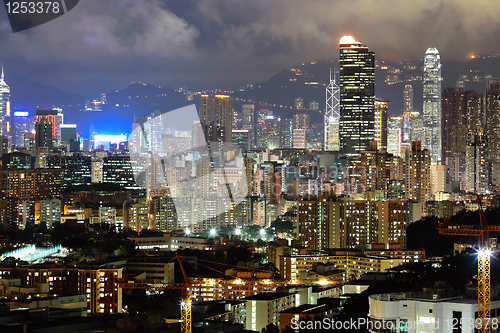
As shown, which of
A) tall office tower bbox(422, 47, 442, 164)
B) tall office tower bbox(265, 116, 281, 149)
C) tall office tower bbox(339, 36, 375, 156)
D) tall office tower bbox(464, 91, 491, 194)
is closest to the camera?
tall office tower bbox(464, 91, 491, 194)

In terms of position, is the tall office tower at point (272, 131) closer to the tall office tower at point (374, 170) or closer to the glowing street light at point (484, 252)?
the tall office tower at point (374, 170)

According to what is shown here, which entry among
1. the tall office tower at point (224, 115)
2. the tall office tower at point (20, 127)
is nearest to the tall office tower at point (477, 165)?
the tall office tower at point (224, 115)

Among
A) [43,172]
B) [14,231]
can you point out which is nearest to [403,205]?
[14,231]

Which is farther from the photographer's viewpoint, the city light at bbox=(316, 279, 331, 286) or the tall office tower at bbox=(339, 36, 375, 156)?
the tall office tower at bbox=(339, 36, 375, 156)

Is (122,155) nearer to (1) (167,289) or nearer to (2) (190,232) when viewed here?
(2) (190,232)

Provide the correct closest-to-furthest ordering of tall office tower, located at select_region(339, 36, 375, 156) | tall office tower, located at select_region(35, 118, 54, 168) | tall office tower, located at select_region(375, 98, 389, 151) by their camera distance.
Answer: tall office tower, located at select_region(35, 118, 54, 168), tall office tower, located at select_region(339, 36, 375, 156), tall office tower, located at select_region(375, 98, 389, 151)

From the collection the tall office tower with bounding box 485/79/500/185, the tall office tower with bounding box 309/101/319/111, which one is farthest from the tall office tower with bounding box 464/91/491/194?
the tall office tower with bounding box 309/101/319/111

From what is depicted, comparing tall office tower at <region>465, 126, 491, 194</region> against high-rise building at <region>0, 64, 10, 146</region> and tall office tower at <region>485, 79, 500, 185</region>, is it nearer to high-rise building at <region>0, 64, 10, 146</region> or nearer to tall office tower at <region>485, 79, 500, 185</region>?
tall office tower at <region>485, 79, 500, 185</region>
